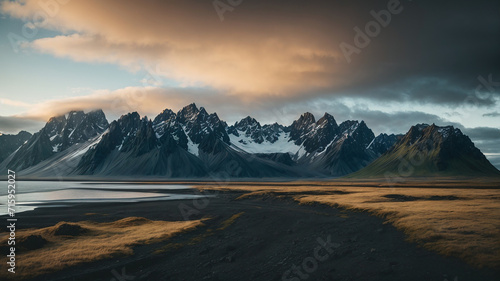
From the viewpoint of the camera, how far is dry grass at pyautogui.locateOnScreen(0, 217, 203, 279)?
31.1 meters

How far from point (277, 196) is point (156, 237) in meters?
62.0

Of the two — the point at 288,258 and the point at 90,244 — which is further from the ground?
the point at 90,244

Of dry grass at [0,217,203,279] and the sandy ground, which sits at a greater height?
dry grass at [0,217,203,279]

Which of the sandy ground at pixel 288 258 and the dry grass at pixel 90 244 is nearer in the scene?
the sandy ground at pixel 288 258

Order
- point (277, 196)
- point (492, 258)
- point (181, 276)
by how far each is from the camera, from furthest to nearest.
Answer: point (277, 196), point (181, 276), point (492, 258)

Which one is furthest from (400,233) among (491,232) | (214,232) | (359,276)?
(214,232)

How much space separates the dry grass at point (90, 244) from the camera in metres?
31.1

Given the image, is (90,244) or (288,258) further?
(90,244)

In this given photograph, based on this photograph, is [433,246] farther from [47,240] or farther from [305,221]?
[47,240]

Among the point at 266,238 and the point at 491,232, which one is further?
the point at 266,238

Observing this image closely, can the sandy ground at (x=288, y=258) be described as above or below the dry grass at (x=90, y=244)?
below

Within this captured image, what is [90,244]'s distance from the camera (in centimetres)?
3891

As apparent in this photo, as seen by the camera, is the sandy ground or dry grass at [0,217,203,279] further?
dry grass at [0,217,203,279]

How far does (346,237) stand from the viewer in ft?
130
